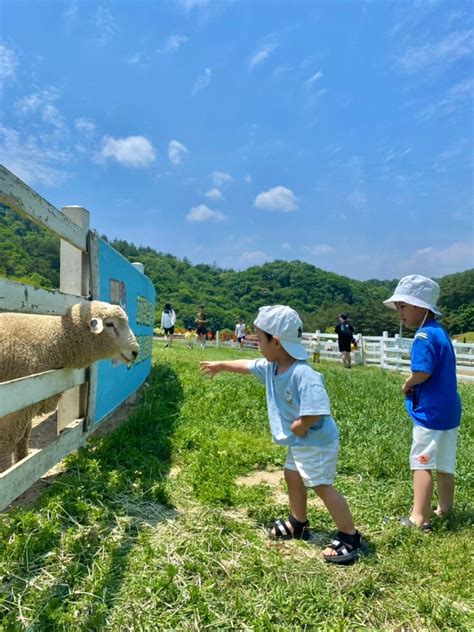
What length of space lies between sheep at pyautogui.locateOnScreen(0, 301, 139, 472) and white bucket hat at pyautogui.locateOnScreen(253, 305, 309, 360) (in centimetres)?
150

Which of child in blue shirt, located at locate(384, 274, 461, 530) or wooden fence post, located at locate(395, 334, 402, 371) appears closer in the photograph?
child in blue shirt, located at locate(384, 274, 461, 530)

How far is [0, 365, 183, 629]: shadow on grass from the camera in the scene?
2197mm

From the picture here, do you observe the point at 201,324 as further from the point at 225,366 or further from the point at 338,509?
the point at 338,509

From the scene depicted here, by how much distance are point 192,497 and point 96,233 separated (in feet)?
8.94

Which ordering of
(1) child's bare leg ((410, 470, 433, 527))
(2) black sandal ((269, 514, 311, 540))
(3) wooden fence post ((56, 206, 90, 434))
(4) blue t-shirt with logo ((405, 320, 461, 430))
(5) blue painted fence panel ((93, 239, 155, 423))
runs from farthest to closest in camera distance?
(5) blue painted fence panel ((93, 239, 155, 423)) → (3) wooden fence post ((56, 206, 90, 434)) → (4) blue t-shirt with logo ((405, 320, 461, 430)) → (1) child's bare leg ((410, 470, 433, 527)) → (2) black sandal ((269, 514, 311, 540))

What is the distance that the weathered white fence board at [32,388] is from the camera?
2.49 m

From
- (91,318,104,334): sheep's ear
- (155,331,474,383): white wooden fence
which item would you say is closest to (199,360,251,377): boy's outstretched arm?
(91,318,104,334): sheep's ear

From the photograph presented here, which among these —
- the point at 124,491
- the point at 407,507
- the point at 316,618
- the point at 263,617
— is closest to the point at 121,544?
the point at 124,491

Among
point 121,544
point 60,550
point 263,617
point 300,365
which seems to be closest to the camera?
point 263,617

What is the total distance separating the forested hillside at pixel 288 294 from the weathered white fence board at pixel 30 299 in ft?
180

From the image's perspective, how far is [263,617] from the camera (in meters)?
2.13

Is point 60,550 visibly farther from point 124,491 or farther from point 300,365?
point 300,365

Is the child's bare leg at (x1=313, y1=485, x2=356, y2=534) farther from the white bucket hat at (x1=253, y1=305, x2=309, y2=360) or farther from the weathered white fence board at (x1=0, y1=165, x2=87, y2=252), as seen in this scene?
the weathered white fence board at (x1=0, y1=165, x2=87, y2=252)

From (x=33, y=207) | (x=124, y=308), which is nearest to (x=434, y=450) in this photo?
(x=33, y=207)
